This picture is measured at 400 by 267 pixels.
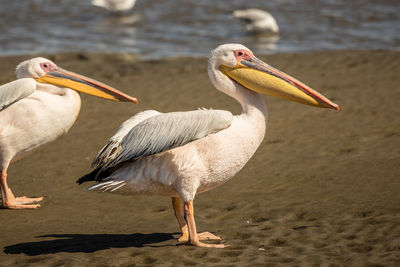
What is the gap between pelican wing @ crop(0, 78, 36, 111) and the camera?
5.42m

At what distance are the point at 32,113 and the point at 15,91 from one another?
0.27m

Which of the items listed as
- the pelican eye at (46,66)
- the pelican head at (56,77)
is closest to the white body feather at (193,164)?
the pelican head at (56,77)

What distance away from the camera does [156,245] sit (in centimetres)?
466

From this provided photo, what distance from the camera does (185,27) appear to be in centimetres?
1451

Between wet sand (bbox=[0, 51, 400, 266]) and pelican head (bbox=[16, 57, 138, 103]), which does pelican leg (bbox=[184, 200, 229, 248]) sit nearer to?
wet sand (bbox=[0, 51, 400, 266])

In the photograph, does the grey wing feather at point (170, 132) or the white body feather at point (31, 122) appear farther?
the white body feather at point (31, 122)

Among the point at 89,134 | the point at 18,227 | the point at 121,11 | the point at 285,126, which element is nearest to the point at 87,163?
the point at 89,134

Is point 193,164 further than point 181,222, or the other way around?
point 181,222

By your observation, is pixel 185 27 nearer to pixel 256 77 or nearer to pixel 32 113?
pixel 32 113

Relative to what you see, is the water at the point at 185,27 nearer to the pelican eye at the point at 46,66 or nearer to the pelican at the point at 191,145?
the pelican eye at the point at 46,66

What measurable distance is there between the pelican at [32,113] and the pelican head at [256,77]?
3.84 ft

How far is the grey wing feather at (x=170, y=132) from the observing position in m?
4.27

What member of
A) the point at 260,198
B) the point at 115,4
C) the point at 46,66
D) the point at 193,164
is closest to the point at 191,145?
the point at 193,164

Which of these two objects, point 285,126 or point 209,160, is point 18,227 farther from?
point 285,126
